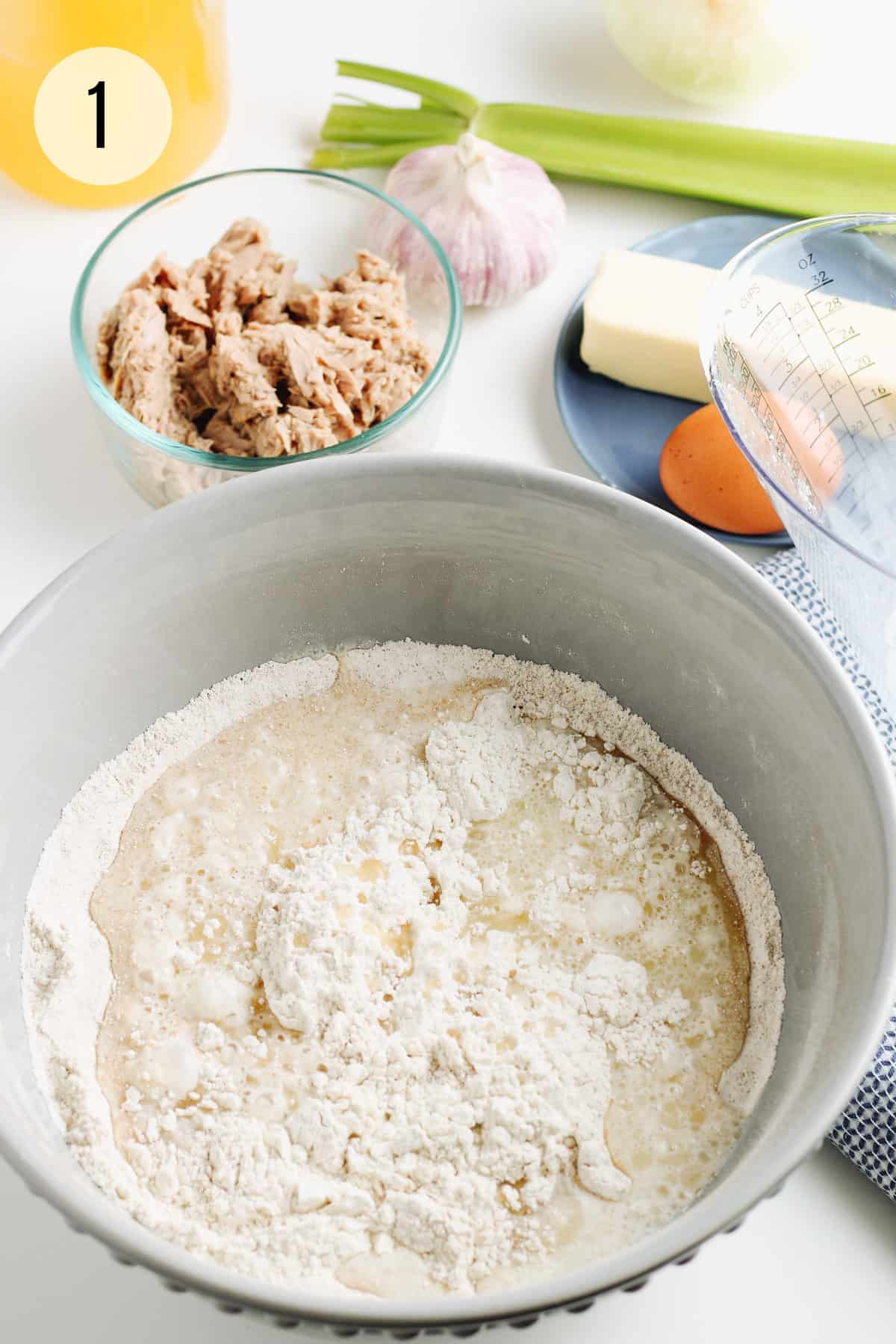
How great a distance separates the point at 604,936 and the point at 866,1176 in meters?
0.27

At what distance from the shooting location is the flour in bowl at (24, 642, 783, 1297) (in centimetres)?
78

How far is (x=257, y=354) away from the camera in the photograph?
43.0 inches

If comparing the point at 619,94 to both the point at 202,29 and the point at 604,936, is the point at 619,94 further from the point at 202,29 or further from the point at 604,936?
the point at 604,936

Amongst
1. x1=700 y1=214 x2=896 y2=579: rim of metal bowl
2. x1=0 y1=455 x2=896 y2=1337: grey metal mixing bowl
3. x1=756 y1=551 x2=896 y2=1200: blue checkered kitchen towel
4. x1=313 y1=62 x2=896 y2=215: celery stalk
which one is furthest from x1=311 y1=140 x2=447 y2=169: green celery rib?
x1=756 y1=551 x2=896 y2=1200: blue checkered kitchen towel

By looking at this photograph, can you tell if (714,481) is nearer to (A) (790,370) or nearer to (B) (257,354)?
(A) (790,370)

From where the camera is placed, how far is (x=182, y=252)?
4.19 ft

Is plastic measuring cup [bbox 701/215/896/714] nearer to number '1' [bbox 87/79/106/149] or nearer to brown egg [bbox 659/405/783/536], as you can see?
brown egg [bbox 659/405/783/536]

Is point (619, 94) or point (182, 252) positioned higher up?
point (619, 94)

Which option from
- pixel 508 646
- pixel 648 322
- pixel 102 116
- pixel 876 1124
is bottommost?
pixel 876 1124

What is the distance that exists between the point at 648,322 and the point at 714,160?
29 cm

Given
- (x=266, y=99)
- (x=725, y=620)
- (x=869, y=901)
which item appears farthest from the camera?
(x=266, y=99)

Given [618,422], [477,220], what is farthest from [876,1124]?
[477,220]

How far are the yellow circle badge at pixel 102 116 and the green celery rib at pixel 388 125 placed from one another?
200 mm

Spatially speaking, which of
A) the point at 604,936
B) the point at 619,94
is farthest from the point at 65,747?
the point at 619,94
